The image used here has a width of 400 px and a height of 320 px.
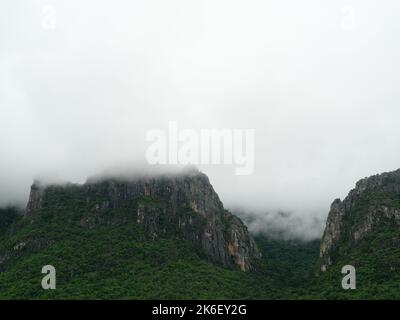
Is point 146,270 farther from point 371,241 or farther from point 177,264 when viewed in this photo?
point 371,241

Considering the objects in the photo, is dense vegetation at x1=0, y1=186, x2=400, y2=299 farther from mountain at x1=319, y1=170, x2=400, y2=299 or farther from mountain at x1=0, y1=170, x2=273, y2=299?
mountain at x1=319, y1=170, x2=400, y2=299

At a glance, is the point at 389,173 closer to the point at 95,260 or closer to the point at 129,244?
the point at 129,244

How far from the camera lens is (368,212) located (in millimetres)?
180500

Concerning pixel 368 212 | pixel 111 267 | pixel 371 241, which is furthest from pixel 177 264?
pixel 368 212

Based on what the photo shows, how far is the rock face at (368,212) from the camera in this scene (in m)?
175

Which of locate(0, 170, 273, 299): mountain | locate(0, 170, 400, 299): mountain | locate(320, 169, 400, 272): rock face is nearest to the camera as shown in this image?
locate(0, 170, 400, 299): mountain

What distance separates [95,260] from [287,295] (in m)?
65.3

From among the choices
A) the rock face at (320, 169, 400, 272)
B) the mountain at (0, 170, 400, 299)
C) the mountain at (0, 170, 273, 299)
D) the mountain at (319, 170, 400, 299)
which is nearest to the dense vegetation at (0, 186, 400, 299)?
the mountain at (0, 170, 273, 299)

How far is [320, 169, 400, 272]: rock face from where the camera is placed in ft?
575

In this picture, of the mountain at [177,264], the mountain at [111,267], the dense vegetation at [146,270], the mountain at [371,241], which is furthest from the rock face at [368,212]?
the mountain at [111,267]

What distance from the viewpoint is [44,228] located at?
197 m
